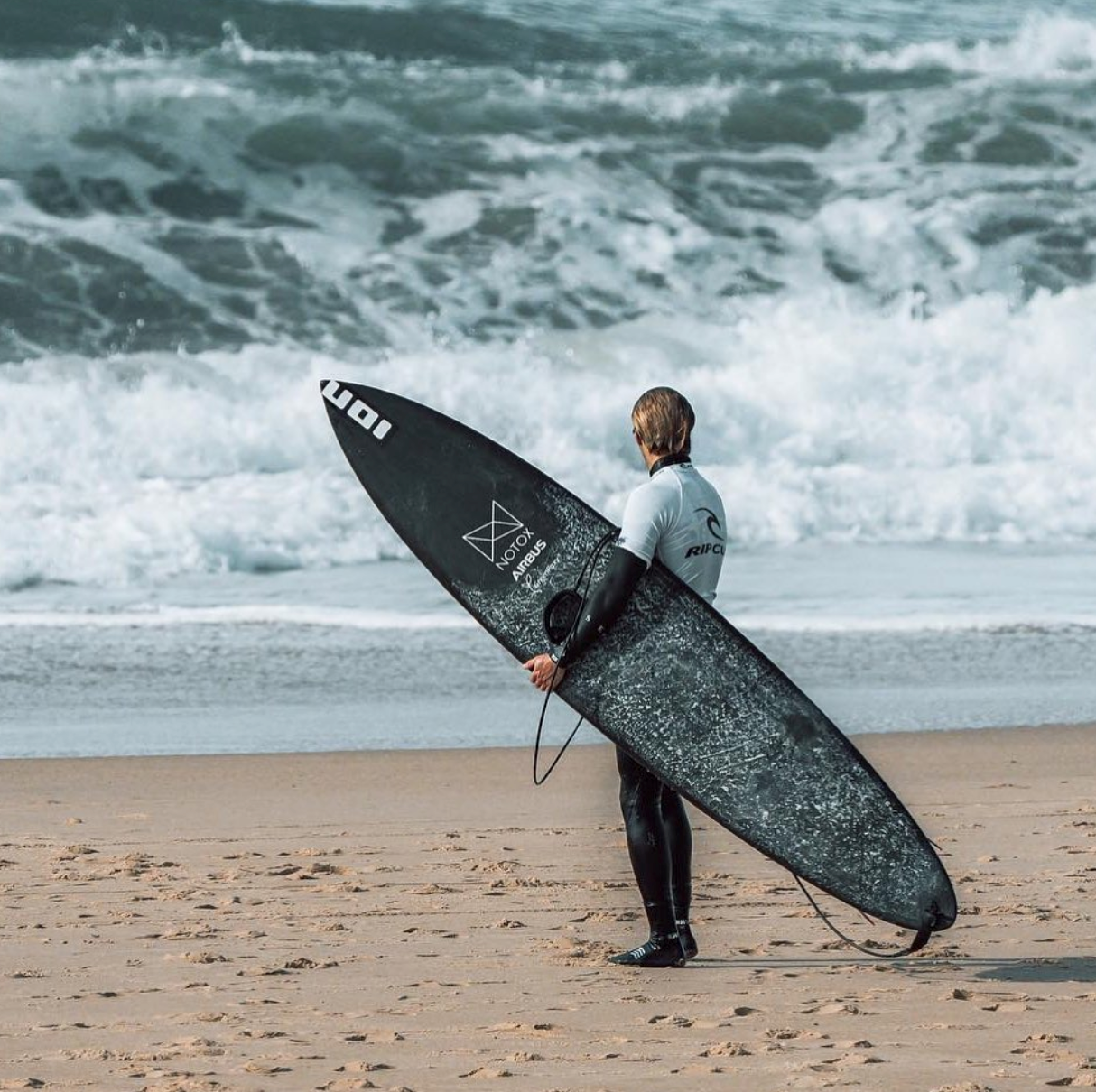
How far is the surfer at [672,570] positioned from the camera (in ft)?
11.0

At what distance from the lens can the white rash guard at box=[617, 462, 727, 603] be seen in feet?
11.0

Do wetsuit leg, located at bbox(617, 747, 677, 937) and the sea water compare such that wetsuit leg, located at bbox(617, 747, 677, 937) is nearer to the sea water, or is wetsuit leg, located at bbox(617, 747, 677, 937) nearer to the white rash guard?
the white rash guard

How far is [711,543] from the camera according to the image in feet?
11.3

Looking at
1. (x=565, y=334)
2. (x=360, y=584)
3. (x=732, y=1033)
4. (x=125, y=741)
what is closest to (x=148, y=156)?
(x=565, y=334)

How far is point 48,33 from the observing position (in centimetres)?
1742

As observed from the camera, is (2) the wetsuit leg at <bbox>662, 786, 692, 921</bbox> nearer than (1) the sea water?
Yes

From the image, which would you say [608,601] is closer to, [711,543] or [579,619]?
[579,619]

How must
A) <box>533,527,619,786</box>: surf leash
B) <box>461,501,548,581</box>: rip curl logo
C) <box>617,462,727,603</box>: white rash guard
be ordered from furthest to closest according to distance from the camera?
<box>461,501,548,581</box>: rip curl logo
<box>533,527,619,786</box>: surf leash
<box>617,462,727,603</box>: white rash guard

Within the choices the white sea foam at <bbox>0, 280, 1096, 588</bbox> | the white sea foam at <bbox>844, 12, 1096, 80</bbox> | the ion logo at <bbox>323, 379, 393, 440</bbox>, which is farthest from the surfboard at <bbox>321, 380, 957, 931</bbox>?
the white sea foam at <bbox>844, 12, 1096, 80</bbox>

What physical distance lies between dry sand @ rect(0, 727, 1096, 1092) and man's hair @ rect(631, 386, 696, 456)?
1.05 meters

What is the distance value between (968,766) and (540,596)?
253 centimetres

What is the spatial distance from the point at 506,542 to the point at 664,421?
0.62 m

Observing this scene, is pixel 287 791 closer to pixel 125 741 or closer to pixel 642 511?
pixel 125 741

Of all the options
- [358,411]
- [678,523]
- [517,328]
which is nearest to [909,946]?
[678,523]
